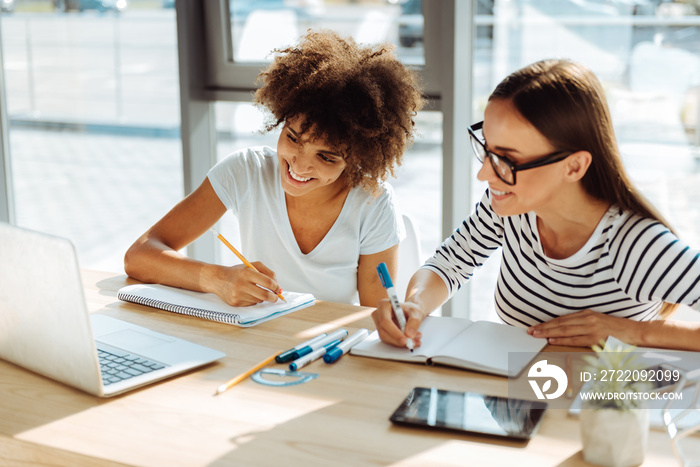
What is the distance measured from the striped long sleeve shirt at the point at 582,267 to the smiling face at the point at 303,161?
33 cm

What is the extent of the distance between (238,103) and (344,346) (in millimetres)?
1731

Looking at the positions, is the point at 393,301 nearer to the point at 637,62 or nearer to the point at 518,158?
the point at 518,158

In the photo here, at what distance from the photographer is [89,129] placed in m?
3.24

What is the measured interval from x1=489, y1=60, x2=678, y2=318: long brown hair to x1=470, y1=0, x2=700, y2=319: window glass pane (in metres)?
0.91

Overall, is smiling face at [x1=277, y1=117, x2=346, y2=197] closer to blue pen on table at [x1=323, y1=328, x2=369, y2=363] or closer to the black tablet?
blue pen on table at [x1=323, y1=328, x2=369, y2=363]

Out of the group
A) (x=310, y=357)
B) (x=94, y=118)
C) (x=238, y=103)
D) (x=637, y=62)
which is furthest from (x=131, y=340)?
(x=94, y=118)

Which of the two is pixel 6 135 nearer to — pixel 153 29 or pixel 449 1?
pixel 153 29

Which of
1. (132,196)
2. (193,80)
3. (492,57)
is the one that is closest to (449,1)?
(492,57)

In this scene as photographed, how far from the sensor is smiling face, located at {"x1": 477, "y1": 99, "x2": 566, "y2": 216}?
52.2 inches

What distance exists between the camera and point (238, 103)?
111 inches

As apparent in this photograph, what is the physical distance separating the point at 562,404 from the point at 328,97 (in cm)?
93

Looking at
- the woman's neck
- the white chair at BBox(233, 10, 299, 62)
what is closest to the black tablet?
the woman's neck

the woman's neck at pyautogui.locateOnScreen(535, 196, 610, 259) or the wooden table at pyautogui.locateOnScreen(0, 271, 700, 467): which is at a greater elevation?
the woman's neck at pyautogui.locateOnScreen(535, 196, 610, 259)

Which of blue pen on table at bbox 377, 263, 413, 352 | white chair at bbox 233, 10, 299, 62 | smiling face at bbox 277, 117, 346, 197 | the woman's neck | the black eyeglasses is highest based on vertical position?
white chair at bbox 233, 10, 299, 62
